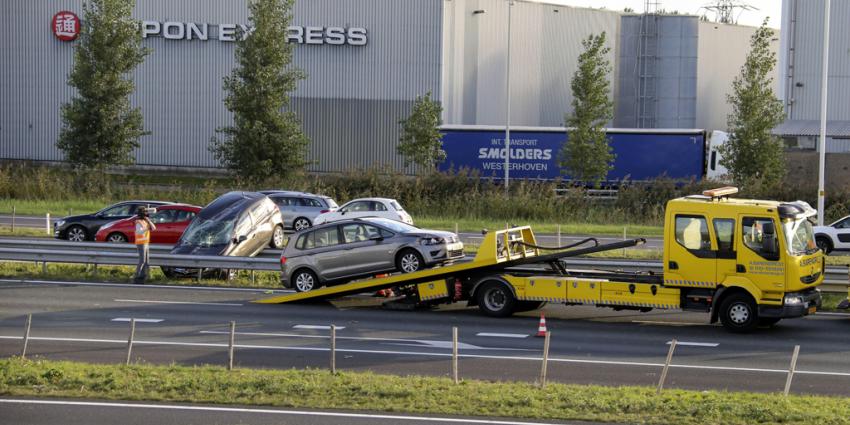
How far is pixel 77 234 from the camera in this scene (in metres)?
30.7

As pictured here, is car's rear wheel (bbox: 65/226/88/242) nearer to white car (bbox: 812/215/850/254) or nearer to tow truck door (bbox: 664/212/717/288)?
tow truck door (bbox: 664/212/717/288)

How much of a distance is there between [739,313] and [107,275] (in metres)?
14.4

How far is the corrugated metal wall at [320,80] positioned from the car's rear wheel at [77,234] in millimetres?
26763

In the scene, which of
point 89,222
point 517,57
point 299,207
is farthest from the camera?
point 517,57

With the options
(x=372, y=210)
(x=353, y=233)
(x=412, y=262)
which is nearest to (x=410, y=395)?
(x=412, y=262)

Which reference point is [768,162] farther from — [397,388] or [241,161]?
[397,388]

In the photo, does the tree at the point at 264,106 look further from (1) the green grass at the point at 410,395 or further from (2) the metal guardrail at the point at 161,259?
(1) the green grass at the point at 410,395

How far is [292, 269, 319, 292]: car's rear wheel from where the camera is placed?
21.9 metres

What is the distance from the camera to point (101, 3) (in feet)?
152

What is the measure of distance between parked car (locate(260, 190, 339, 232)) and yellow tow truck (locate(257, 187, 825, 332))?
17.0 meters

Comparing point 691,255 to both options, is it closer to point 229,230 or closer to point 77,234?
point 229,230

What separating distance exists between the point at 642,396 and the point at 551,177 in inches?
1502

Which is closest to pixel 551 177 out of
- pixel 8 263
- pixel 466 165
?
pixel 466 165

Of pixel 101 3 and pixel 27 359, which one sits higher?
pixel 101 3
